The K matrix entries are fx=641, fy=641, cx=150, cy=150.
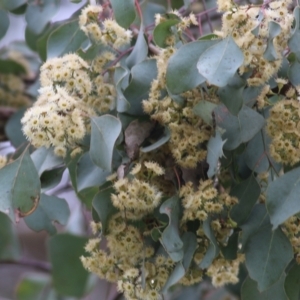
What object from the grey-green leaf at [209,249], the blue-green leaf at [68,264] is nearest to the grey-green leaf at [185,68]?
the grey-green leaf at [209,249]

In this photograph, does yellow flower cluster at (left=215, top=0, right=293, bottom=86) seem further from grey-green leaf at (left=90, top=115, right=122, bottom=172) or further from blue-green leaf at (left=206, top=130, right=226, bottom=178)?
grey-green leaf at (left=90, top=115, right=122, bottom=172)

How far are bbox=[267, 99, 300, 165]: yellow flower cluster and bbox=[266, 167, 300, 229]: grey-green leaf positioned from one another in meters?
0.03

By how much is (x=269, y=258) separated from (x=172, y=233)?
160 millimetres

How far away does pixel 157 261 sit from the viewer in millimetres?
1022

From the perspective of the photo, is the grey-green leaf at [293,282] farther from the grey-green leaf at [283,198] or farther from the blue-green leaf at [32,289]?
the blue-green leaf at [32,289]

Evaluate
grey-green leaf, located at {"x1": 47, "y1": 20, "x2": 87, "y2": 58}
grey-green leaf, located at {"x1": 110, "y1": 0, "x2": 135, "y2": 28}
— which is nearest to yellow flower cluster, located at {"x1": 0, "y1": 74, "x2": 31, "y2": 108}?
grey-green leaf, located at {"x1": 47, "y1": 20, "x2": 87, "y2": 58}

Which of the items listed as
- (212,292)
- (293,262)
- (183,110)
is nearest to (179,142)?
(183,110)

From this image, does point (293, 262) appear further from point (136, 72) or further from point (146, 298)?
point (136, 72)

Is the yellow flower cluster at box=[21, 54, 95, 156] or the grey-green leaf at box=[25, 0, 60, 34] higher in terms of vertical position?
the yellow flower cluster at box=[21, 54, 95, 156]

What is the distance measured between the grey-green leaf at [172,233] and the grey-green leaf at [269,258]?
12 centimetres

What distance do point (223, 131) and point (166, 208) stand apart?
15cm

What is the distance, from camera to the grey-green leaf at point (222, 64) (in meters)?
0.92

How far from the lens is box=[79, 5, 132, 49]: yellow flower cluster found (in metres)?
1.11

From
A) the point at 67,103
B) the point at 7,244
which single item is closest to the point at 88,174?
the point at 67,103
